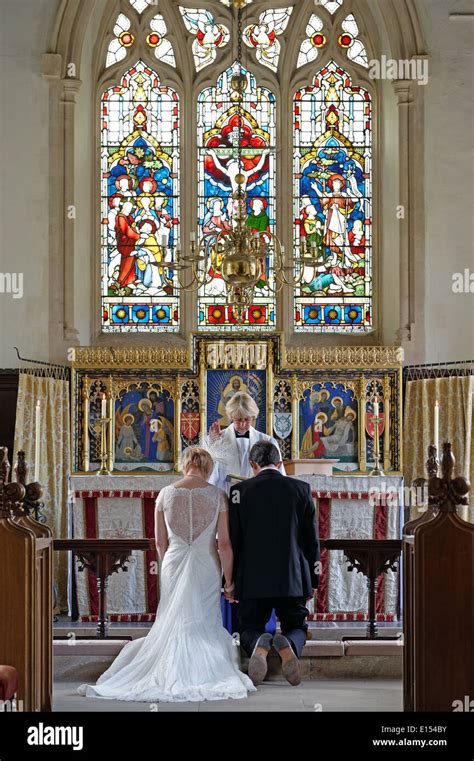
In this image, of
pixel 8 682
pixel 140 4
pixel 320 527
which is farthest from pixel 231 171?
pixel 8 682

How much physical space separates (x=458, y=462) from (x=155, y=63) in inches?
221

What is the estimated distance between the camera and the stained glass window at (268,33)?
12609 millimetres

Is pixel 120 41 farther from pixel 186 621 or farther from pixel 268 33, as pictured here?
pixel 186 621

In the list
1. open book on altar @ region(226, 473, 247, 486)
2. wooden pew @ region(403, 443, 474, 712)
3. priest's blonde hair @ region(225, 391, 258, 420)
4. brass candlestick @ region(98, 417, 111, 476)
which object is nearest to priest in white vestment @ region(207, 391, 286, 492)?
priest's blonde hair @ region(225, 391, 258, 420)

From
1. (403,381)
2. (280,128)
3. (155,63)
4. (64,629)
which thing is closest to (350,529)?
(403,381)

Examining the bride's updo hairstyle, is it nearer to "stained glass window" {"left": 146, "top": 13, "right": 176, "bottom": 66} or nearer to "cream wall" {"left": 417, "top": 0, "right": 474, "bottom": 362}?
"cream wall" {"left": 417, "top": 0, "right": 474, "bottom": 362}

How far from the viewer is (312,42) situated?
41.4 feet

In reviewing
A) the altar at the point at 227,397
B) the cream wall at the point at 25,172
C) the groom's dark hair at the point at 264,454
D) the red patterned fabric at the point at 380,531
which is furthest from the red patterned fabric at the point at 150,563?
the groom's dark hair at the point at 264,454

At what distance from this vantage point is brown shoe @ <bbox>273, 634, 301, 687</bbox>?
20.9 ft

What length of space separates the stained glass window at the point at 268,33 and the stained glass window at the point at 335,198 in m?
0.58

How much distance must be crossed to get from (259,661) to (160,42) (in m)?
8.30

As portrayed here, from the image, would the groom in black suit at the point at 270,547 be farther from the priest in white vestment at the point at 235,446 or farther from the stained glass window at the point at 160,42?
the stained glass window at the point at 160,42

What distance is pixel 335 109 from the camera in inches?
491

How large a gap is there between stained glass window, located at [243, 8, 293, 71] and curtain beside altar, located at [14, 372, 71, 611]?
462 centimetres
